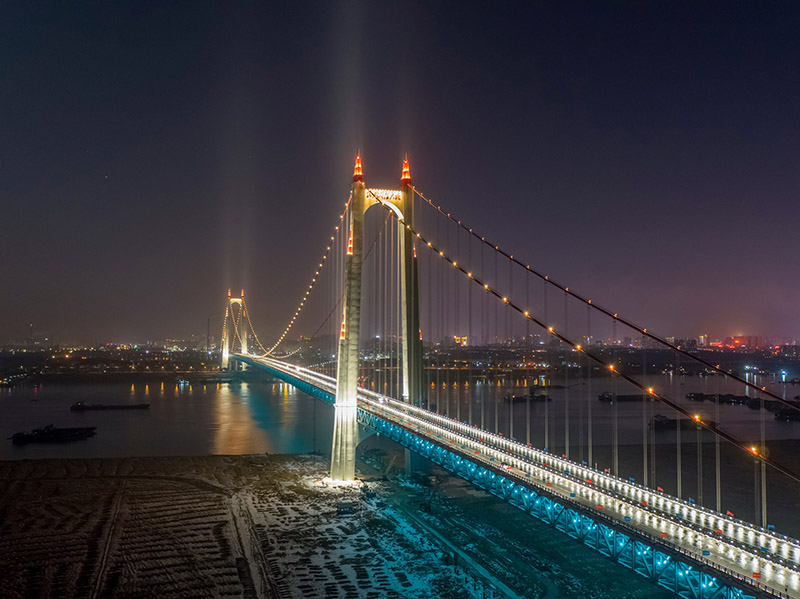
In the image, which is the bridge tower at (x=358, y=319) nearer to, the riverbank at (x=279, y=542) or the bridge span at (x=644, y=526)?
the riverbank at (x=279, y=542)

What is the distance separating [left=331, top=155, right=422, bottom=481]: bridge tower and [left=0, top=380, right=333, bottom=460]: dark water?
1042cm

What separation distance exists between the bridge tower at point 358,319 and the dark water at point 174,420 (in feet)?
34.2

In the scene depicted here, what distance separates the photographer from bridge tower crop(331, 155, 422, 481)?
23.2m

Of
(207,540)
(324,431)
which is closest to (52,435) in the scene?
(324,431)

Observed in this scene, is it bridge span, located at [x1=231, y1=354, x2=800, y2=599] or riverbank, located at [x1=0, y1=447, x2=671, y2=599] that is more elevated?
bridge span, located at [x1=231, y1=354, x2=800, y2=599]

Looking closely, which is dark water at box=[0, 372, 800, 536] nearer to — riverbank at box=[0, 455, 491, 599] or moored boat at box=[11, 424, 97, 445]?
moored boat at box=[11, 424, 97, 445]

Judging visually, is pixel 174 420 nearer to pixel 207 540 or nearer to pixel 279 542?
pixel 207 540

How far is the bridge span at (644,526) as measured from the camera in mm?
9164

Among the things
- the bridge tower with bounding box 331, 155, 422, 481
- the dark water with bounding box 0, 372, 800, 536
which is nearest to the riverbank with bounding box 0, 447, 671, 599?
the bridge tower with bounding box 331, 155, 422, 481

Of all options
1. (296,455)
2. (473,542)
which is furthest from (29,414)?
(473,542)

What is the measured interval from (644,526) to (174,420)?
136 ft

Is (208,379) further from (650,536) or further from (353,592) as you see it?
(650,536)

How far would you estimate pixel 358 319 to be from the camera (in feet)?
77.6

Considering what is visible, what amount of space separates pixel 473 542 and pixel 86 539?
1063cm
